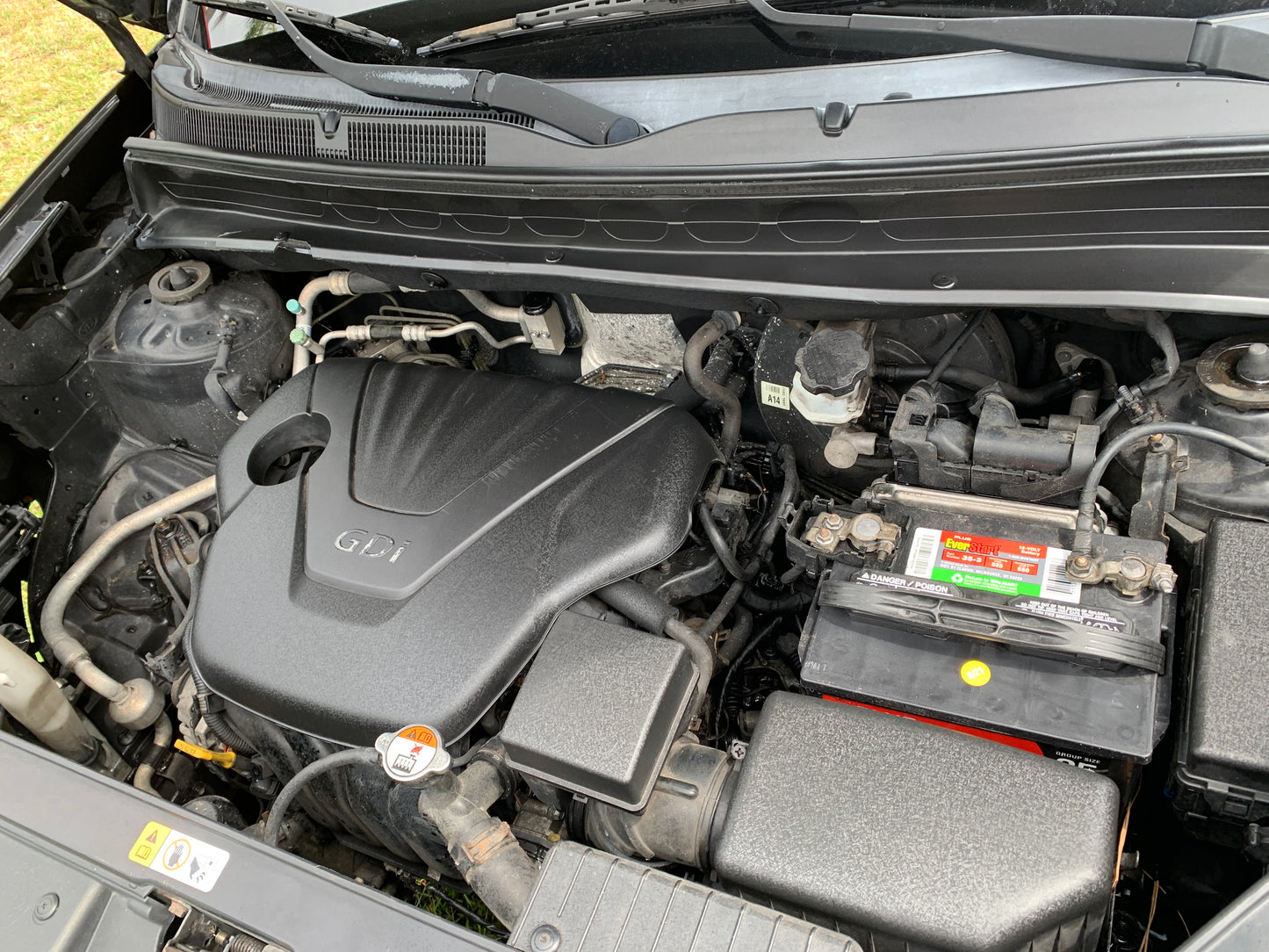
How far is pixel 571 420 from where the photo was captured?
1.60 meters

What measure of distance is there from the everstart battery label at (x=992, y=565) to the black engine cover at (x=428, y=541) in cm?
38

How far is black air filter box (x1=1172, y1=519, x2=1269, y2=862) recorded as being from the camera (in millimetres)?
1069

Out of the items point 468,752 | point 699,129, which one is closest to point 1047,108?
point 699,129

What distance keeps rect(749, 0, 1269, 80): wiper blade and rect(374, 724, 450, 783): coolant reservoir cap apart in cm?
120

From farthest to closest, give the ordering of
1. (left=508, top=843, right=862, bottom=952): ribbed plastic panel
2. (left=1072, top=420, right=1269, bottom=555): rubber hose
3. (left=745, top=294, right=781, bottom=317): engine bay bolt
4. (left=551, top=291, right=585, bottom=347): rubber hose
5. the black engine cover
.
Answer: (left=551, top=291, right=585, bottom=347): rubber hose, (left=745, top=294, right=781, bottom=317): engine bay bolt, the black engine cover, (left=1072, top=420, right=1269, bottom=555): rubber hose, (left=508, top=843, right=862, bottom=952): ribbed plastic panel

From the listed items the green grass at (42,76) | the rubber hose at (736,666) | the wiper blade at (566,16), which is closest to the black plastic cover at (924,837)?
the rubber hose at (736,666)

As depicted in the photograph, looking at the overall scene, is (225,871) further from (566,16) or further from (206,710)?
(566,16)

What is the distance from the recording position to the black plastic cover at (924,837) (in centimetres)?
103

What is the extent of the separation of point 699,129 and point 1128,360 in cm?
81

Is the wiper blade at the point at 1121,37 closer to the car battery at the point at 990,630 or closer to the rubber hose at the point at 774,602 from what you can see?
the car battery at the point at 990,630

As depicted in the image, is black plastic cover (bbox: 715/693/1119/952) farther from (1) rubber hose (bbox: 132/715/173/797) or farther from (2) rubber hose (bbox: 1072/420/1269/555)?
(1) rubber hose (bbox: 132/715/173/797)

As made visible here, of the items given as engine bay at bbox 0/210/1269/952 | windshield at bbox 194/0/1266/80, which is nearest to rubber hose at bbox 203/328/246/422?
engine bay at bbox 0/210/1269/952

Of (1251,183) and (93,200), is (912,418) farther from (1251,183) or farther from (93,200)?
(93,200)

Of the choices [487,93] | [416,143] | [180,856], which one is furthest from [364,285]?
[180,856]
